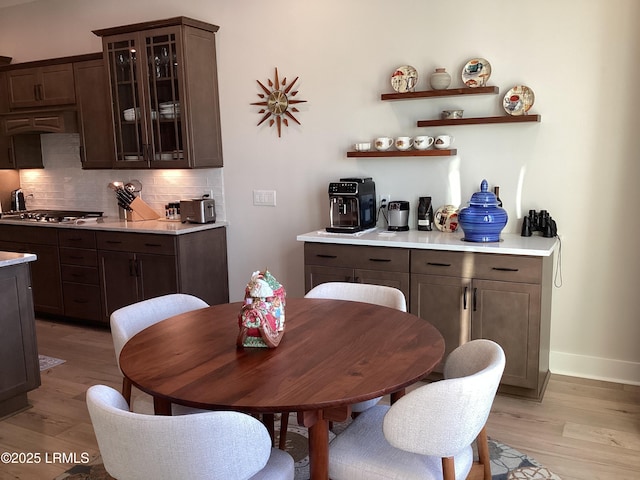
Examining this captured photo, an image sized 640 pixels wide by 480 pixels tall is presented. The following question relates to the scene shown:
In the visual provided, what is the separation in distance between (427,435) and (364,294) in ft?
3.68

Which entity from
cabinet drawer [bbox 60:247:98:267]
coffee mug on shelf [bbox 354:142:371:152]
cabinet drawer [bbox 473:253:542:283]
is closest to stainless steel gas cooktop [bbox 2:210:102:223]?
cabinet drawer [bbox 60:247:98:267]

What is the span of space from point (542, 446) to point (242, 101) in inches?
127

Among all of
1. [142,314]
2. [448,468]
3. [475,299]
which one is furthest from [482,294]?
[142,314]

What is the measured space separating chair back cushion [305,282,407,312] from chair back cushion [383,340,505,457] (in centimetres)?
92

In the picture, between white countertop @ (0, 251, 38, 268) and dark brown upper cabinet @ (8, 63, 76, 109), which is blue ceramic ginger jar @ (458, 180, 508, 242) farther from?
dark brown upper cabinet @ (8, 63, 76, 109)

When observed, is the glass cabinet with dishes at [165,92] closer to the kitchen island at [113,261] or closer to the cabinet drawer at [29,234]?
the kitchen island at [113,261]

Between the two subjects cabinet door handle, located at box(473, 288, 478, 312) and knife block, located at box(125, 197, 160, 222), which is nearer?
cabinet door handle, located at box(473, 288, 478, 312)

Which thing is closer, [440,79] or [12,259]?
[12,259]

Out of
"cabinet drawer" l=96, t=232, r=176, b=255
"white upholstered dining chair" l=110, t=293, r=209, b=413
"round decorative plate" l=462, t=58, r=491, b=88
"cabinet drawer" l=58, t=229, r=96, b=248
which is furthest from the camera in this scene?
"cabinet drawer" l=58, t=229, r=96, b=248

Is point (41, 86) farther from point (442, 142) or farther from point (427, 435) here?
point (427, 435)

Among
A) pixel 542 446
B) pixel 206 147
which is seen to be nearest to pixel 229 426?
pixel 542 446

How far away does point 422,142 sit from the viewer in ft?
12.4

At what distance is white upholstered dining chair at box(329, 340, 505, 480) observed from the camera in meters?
1.64

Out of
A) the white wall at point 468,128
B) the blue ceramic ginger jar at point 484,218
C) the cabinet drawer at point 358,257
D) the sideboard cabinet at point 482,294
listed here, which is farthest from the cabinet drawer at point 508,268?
the white wall at point 468,128
